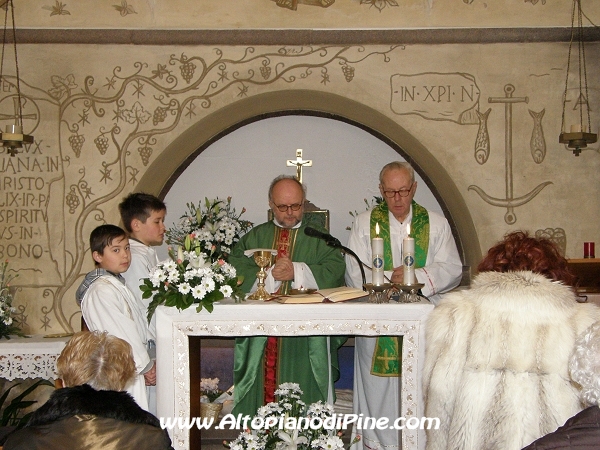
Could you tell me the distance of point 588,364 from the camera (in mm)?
2330

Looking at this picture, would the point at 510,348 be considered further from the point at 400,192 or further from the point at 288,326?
the point at 400,192

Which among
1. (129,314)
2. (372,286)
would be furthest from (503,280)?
(129,314)

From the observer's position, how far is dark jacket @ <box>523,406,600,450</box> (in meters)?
2.20

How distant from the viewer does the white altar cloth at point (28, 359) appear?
5.90 meters

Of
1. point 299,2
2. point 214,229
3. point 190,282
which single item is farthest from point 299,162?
point 190,282

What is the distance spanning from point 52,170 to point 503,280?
18.3 feet

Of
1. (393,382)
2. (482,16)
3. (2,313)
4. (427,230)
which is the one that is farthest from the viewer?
(482,16)

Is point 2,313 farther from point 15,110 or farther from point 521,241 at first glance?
point 521,241

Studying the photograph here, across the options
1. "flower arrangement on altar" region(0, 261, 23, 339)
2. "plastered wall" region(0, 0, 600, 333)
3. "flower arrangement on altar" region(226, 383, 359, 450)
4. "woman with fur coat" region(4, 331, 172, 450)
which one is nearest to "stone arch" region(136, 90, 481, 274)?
"plastered wall" region(0, 0, 600, 333)

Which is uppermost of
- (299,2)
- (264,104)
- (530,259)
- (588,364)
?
(299,2)

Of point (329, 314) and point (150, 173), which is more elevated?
point (150, 173)

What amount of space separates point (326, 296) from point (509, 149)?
144 inches

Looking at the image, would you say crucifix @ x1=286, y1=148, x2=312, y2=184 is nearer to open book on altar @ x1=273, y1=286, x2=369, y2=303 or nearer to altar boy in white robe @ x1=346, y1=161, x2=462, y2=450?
altar boy in white robe @ x1=346, y1=161, x2=462, y2=450

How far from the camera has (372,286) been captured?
4508 mm
